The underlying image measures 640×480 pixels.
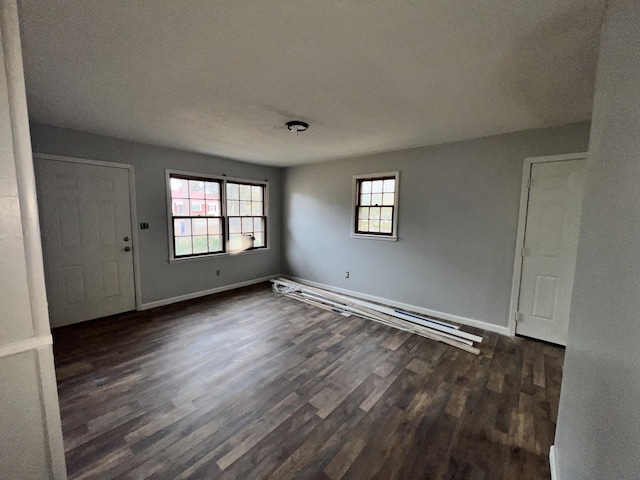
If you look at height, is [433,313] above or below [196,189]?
below

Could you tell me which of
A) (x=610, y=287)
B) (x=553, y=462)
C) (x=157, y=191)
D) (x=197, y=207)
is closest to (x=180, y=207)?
(x=197, y=207)

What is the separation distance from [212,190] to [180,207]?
2.08 feet

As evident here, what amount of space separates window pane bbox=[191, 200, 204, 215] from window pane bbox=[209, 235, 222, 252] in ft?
1.58

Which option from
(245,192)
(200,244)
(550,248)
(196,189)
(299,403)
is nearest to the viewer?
(299,403)

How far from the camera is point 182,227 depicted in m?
4.40

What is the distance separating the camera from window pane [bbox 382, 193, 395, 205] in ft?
13.8

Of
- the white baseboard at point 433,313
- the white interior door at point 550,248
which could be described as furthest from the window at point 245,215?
the white interior door at point 550,248

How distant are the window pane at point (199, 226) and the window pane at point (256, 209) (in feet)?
3.45

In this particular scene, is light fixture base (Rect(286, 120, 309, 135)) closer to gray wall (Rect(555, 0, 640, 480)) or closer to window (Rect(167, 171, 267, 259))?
gray wall (Rect(555, 0, 640, 480))

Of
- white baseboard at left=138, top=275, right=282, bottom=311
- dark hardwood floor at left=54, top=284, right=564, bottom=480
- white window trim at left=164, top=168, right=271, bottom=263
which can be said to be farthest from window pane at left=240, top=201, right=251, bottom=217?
dark hardwood floor at left=54, top=284, right=564, bottom=480

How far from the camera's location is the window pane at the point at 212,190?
4.64m

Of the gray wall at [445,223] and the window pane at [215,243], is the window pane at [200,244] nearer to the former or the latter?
the window pane at [215,243]

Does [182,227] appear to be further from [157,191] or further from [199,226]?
[157,191]

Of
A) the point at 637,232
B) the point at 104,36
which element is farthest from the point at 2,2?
the point at 637,232
